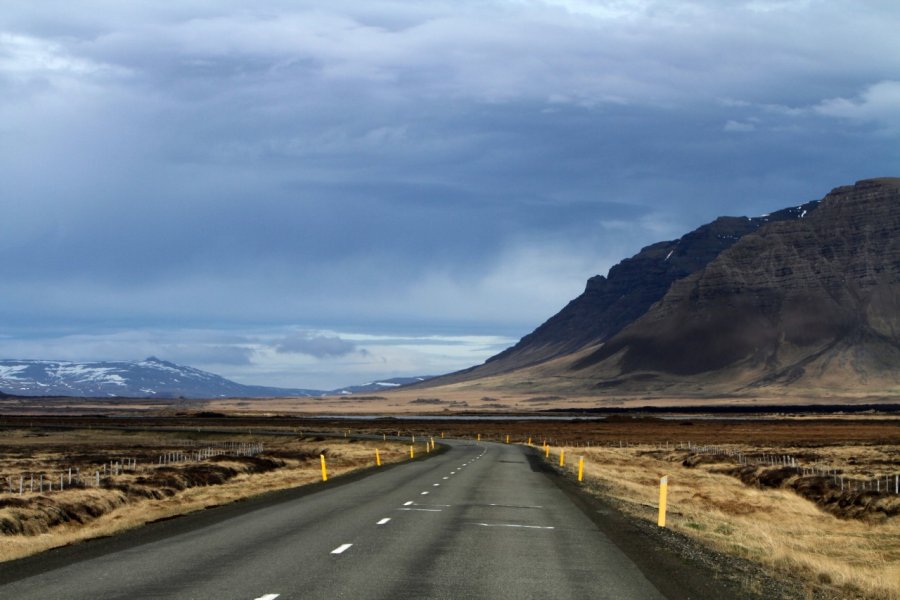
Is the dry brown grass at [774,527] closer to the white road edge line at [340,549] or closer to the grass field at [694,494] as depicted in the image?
the grass field at [694,494]

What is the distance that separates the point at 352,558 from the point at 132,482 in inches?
1092

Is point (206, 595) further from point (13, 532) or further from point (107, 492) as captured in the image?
point (107, 492)

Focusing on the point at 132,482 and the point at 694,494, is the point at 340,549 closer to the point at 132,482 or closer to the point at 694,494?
the point at 132,482

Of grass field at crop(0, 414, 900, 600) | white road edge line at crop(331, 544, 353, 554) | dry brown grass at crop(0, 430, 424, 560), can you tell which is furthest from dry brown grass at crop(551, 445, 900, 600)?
dry brown grass at crop(0, 430, 424, 560)

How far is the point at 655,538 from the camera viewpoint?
2148cm

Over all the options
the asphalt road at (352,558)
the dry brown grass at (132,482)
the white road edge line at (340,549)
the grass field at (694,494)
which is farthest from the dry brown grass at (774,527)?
the dry brown grass at (132,482)

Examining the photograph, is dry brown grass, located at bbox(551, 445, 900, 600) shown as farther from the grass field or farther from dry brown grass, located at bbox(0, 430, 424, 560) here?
dry brown grass, located at bbox(0, 430, 424, 560)

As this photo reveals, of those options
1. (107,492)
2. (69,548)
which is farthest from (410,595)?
(107,492)

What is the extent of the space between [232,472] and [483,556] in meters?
37.2

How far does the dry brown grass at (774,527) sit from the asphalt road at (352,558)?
10.5 ft

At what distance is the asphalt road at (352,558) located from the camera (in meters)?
13.4

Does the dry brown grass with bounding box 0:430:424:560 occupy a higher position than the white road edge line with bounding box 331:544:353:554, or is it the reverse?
the white road edge line with bounding box 331:544:353:554

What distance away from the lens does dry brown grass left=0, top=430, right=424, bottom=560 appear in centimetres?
2767

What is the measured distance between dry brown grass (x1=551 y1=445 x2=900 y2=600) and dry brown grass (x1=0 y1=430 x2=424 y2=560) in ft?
43.7
